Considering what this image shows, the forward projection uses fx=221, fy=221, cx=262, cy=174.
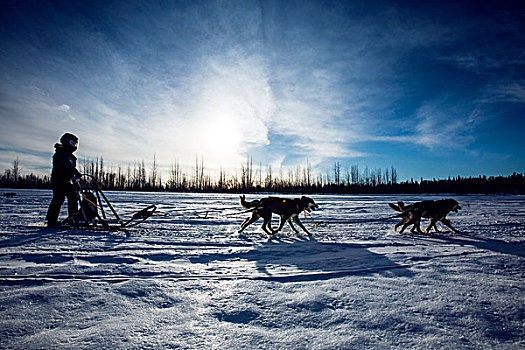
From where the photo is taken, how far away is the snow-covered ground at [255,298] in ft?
4.94

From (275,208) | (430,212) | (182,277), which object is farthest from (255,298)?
(430,212)

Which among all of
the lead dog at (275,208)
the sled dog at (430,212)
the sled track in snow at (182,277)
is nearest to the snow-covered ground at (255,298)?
the sled track in snow at (182,277)

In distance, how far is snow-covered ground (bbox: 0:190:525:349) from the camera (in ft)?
4.94

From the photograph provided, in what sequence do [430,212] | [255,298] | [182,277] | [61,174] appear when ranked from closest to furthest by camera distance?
1. [255,298]
2. [182,277]
3. [61,174]
4. [430,212]

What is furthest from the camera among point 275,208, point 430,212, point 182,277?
point 275,208

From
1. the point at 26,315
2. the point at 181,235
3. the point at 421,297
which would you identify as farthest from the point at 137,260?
the point at 421,297

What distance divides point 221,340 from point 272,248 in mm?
2982

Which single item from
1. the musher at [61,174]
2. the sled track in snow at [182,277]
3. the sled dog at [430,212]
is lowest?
the sled track in snow at [182,277]

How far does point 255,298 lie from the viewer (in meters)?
2.11

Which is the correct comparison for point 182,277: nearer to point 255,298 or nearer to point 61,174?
point 255,298

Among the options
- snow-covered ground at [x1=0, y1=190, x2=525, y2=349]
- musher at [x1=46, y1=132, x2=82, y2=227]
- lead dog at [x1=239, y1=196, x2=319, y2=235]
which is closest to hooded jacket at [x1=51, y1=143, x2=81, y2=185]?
musher at [x1=46, y1=132, x2=82, y2=227]

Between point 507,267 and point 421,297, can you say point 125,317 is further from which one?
point 507,267

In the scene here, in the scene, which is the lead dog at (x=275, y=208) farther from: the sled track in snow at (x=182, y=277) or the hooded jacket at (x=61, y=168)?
the hooded jacket at (x=61, y=168)

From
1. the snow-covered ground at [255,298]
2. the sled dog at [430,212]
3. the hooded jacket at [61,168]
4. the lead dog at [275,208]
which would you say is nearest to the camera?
the snow-covered ground at [255,298]
